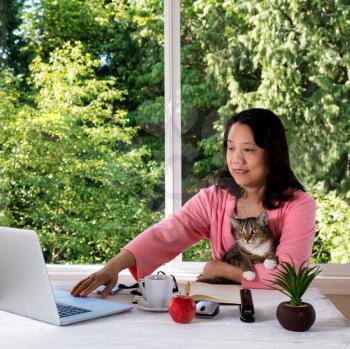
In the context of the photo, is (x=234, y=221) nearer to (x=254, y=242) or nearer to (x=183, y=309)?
(x=254, y=242)

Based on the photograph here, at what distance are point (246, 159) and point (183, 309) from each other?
0.93 m

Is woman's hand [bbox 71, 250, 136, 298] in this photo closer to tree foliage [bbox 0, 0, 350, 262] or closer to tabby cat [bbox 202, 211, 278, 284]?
tabby cat [bbox 202, 211, 278, 284]

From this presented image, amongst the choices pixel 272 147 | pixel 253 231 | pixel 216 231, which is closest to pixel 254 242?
pixel 253 231

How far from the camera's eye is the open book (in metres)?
1.98

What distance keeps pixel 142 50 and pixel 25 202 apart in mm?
982

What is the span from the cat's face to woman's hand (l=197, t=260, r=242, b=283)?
0.34 ft

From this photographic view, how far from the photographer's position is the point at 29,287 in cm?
180

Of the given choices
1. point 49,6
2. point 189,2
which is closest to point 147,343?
point 189,2

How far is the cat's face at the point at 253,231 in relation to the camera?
2430 millimetres

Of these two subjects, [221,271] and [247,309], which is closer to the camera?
[247,309]

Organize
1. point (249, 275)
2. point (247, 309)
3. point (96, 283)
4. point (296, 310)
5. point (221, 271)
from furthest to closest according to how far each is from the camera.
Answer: point (221, 271)
point (249, 275)
point (96, 283)
point (247, 309)
point (296, 310)

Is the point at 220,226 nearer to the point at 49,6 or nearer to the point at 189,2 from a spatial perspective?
the point at 189,2

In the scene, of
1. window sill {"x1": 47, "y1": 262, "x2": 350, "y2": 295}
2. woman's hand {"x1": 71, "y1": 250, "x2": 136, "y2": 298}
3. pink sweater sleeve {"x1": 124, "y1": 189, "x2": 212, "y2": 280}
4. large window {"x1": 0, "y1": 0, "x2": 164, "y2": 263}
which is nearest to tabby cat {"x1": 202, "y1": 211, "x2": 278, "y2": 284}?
pink sweater sleeve {"x1": 124, "y1": 189, "x2": 212, "y2": 280}

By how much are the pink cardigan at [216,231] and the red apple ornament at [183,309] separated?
54 centimetres
